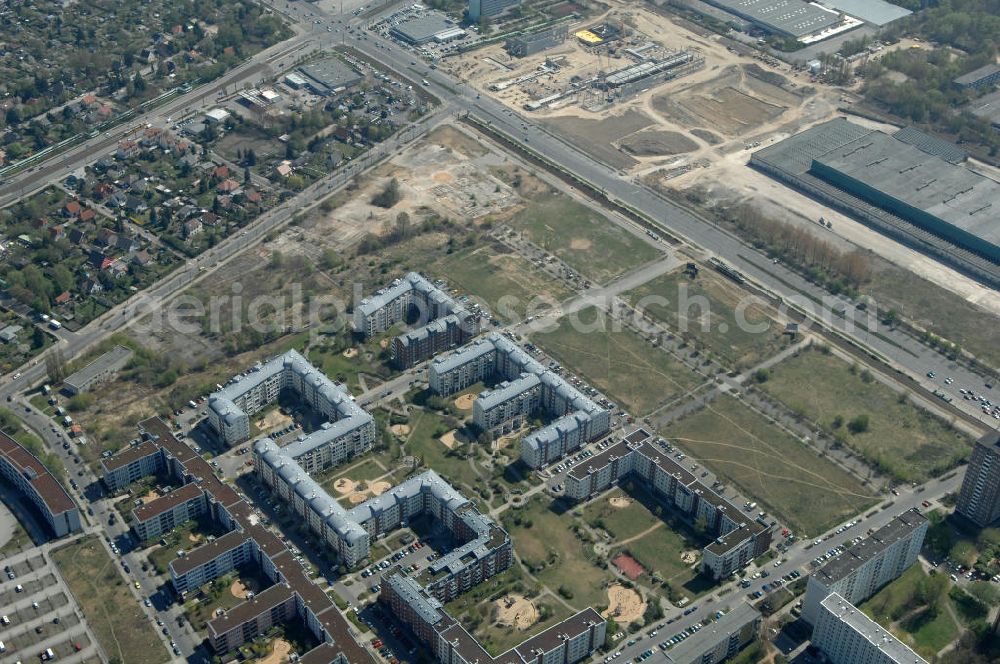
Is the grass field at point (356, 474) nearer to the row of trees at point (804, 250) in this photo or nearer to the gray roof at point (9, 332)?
the gray roof at point (9, 332)

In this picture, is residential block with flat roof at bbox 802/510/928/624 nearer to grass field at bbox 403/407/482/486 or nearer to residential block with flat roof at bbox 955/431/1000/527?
residential block with flat roof at bbox 955/431/1000/527

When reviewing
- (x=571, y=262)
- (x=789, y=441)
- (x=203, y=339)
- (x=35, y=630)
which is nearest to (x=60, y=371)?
(x=203, y=339)

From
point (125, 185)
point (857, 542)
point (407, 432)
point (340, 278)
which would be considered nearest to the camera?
point (857, 542)

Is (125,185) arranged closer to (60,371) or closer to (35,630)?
(60,371)

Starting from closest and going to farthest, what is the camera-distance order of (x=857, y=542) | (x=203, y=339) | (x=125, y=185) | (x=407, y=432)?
(x=857, y=542) → (x=407, y=432) → (x=203, y=339) → (x=125, y=185)

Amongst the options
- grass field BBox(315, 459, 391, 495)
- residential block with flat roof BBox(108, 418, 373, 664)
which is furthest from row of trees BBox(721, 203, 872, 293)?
residential block with flat roof BBox(108, 418, 373, 664)

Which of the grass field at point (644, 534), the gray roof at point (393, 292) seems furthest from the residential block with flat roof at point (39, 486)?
the grass field at point (644, 534)

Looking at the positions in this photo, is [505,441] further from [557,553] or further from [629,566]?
[629,566]
